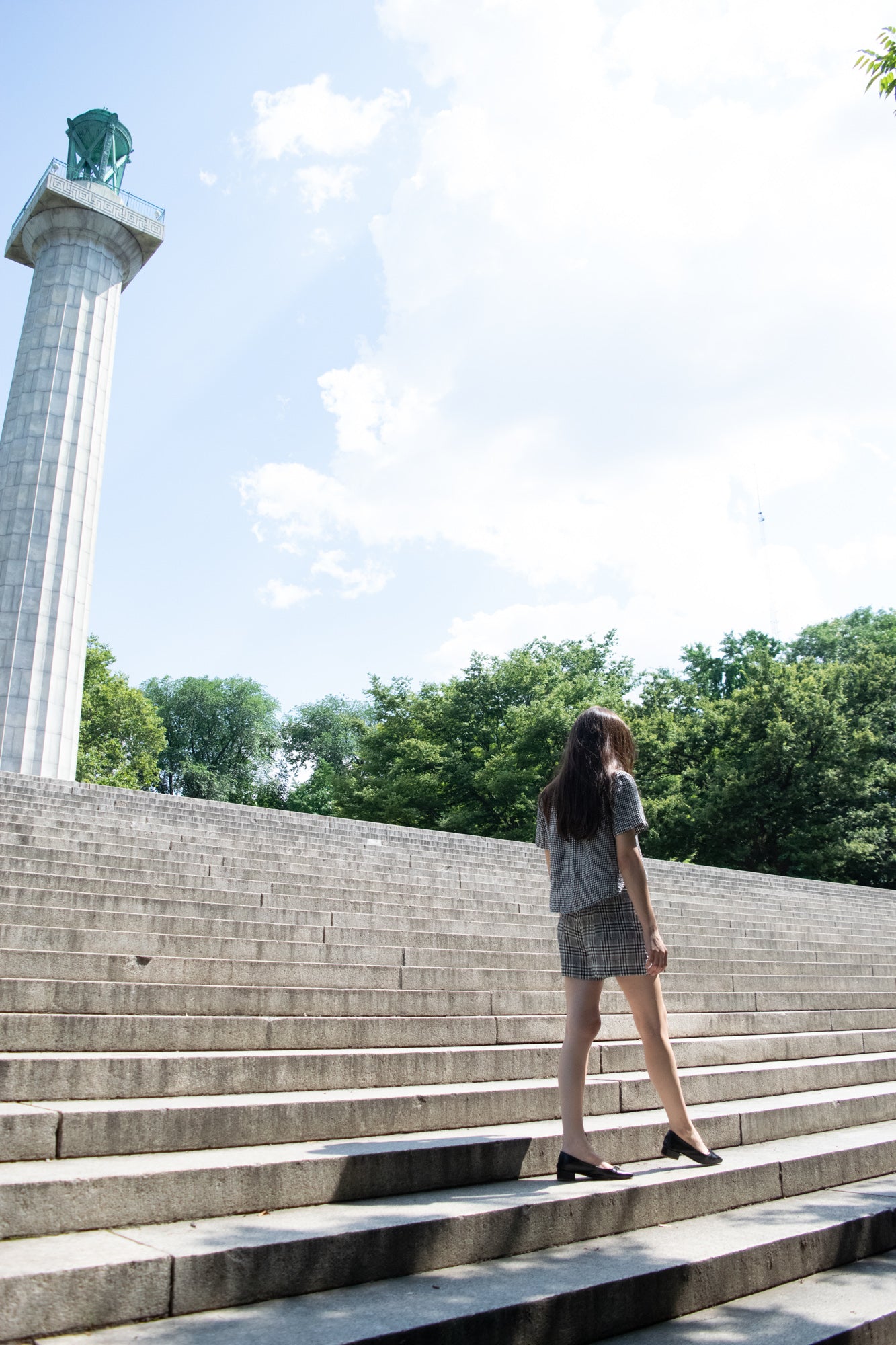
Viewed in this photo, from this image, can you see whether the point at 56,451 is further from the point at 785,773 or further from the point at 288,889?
the point at 785,773

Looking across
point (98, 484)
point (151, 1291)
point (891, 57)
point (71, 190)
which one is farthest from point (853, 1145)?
point (71, 190)

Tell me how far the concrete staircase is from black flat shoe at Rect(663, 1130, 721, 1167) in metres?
0.07

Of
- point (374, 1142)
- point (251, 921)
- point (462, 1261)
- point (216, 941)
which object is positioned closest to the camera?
point (462, 1261)

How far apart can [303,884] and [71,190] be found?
23.7 meters

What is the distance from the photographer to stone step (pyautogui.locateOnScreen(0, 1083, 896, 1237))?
267 centimetres

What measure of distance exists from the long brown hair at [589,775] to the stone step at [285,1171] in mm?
1241

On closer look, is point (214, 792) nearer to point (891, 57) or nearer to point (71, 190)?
point (71, 190)

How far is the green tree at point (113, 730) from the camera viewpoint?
44000 millimetres

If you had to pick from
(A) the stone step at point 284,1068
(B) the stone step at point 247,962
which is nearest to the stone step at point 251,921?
(B) the stone step at point 247,962

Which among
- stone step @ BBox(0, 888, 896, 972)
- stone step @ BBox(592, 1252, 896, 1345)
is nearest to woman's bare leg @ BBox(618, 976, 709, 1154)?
stone step @ BBox(592, 1252, 896, 1345)

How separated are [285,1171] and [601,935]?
4.66 ft

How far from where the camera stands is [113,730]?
4525 cm

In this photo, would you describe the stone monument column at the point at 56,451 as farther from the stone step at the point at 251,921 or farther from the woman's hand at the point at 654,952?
the woman's hand at the point at 654,952

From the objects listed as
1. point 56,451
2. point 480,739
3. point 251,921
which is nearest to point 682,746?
point 480,739
